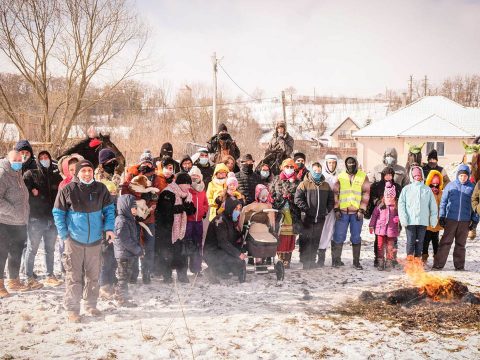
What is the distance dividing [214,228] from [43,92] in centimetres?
1542

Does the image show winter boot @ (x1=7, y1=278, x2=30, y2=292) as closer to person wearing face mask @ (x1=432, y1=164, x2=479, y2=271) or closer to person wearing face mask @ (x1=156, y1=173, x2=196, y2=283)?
person wearing face mask @ (x1=156, y1=173, x2=196, y2=283)

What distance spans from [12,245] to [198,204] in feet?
9.20

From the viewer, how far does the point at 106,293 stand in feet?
18.7

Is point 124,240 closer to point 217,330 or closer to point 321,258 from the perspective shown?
point 217,330

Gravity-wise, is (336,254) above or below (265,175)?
below

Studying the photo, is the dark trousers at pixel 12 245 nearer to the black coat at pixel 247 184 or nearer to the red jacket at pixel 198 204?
the red jacket at pixel 198 204

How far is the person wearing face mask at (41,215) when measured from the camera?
20.4 feet

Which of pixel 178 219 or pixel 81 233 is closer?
pixel 81 233

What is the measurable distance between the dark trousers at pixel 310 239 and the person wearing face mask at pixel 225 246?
1.50 metres

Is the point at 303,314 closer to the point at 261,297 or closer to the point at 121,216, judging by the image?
the point at 261,297

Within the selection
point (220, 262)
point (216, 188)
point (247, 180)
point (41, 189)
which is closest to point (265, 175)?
point (247, 180)

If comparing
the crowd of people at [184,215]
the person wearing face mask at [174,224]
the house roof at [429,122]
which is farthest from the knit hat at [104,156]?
the house roof at [429,122]

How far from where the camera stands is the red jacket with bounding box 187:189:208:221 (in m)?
6.65

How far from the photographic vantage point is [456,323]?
4980 millimetres
